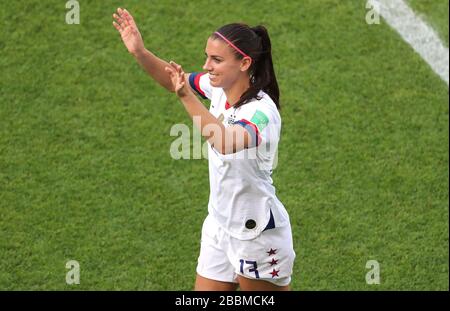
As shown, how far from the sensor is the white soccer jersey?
4.89 m

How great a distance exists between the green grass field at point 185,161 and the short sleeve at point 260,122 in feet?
7.04

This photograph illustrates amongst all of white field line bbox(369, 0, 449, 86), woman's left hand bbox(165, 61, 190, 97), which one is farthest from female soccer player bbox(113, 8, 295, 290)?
white field line bbox(369, 0, 449, 86)

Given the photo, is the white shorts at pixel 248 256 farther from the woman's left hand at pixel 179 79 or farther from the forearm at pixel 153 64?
the woman's left hand at pixel 179 79

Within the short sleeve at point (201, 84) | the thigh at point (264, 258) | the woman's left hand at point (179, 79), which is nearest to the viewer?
the woman's left hand at point (179, 79)

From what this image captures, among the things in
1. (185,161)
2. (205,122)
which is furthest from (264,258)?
(185,161)

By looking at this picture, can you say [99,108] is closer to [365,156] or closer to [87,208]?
[87,208]

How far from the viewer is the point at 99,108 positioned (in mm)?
7582

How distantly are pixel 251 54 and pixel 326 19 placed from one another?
11.1 feet

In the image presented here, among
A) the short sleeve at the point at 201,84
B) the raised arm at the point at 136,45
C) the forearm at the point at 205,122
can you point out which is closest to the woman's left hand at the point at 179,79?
the forearm at the point at 205,122

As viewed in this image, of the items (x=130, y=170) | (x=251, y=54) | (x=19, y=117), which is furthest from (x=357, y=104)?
(x=251, y=54)

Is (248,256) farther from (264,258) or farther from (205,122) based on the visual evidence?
(205,122)

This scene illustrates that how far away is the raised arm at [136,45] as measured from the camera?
5.05 meters

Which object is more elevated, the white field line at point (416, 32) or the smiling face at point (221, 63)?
the white field line at point (416, 32)

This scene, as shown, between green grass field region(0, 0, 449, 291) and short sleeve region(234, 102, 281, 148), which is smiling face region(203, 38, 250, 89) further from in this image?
green grass field region(0, 0, 449, 291)
